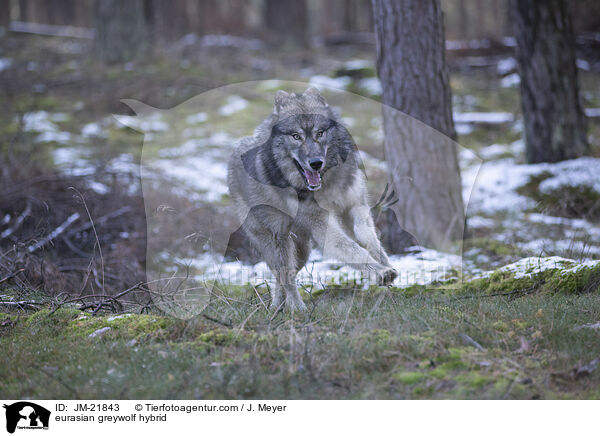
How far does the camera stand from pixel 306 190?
4910 mm

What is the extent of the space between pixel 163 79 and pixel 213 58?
3866mm

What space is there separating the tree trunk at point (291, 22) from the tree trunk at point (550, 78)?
11402 millimetres

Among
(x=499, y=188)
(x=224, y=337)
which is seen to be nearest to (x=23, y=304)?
(x=224, y=337)

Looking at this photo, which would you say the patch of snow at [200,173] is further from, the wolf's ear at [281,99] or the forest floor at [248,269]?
the wolf's ear at [281,99]

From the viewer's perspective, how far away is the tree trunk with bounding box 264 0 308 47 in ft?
65.8

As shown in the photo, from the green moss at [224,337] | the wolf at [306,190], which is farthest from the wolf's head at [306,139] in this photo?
the green moss at [224,337]

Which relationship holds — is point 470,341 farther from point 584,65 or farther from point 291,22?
point 291,22

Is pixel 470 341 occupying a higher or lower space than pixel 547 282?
higher

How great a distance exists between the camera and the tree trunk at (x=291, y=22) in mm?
20062

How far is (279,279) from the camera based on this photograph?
539cm

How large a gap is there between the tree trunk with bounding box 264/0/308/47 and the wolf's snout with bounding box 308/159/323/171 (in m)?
16.6

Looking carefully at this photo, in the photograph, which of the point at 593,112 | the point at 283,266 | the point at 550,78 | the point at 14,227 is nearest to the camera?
the point at 283,266

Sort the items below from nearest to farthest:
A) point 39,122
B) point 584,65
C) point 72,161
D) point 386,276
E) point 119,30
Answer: point 386,276 → point 72,161 → point 39,122 → point 119,30 → point 584,65
